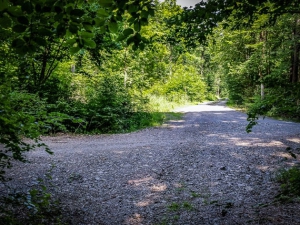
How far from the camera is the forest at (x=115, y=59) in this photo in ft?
4.32

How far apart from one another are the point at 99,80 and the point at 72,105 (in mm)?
1851

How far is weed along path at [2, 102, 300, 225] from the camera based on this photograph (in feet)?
12.1

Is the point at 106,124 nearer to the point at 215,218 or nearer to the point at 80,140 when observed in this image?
the point at 80,140

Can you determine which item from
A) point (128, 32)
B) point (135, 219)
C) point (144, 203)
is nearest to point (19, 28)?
point (128, 32)

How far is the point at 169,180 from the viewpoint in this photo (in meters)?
5.16

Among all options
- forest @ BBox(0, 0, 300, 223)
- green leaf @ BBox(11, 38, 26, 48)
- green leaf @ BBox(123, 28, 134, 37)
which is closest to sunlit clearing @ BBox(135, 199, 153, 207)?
forest @ BBox(0, 0, 300, 223)

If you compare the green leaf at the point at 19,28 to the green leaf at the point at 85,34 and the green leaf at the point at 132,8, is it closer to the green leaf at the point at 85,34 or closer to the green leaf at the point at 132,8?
the green leaf at the point at 85,34

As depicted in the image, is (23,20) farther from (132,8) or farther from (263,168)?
(263,168)

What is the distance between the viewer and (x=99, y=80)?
12195 mm

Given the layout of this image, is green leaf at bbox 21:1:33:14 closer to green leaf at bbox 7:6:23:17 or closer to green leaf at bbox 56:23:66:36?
green leaf at bbox 7:6:23:17

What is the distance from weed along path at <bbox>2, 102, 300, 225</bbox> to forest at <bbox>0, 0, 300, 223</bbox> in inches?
46.9

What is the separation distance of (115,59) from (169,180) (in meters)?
11.2

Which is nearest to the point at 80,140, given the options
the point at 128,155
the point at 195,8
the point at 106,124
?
the point at 106,124

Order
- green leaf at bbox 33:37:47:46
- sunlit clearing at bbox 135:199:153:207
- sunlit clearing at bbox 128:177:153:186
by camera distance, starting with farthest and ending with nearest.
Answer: sunlit clearing at bbox 128:177:153:186, sunlit clearing at bbox 135:199:153:207, green leaf at bbox 33:37:47:46
